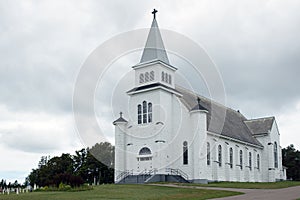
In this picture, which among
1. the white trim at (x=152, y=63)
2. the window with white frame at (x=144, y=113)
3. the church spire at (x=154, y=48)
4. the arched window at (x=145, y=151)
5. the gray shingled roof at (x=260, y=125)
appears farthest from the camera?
the gray shingled roof at (x=260, y=125)

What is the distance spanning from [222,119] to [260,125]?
12.0 meters

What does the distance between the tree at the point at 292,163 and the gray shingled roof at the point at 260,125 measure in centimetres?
1946

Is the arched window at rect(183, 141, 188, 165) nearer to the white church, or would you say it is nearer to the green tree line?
the white church

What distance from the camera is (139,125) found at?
50.8 meters

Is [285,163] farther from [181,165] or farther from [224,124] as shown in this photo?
[181,165]

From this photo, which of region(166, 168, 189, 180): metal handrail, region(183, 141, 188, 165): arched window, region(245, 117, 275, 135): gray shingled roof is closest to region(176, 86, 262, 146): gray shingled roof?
region(245, 117, 275, 135): gray shingled roof

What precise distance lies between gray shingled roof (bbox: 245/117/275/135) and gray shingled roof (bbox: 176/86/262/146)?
946 mm

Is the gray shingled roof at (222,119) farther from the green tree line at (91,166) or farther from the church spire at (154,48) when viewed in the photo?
the green tree line at (91,166)

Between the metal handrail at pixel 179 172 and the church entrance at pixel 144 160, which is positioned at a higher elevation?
the church entrance at pixel 144 160

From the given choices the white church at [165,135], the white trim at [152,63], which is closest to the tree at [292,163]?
the white church at [165,135]

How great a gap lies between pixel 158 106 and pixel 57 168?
3631cm

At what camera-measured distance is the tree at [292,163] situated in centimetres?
8219

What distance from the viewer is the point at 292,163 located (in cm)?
8394

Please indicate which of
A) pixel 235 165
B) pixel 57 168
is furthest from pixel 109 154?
pixel 235 165
